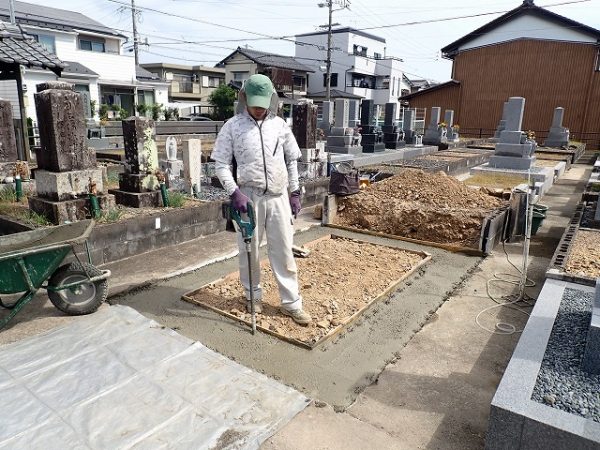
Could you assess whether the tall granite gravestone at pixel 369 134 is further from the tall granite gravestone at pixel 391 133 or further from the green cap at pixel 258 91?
the green cap at pixel 258 91

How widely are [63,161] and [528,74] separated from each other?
28.6 metres

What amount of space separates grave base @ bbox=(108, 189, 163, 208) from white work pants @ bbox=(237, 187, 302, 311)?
10.6 ft

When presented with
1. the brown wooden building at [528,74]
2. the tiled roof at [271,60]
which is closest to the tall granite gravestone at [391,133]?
the brown wooden building at [528,74]

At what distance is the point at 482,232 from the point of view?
577 cm

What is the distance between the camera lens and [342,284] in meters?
4.55

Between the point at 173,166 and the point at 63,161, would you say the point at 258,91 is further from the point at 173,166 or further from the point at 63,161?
the point at 173,166

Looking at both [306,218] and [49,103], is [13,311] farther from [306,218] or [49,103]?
[306,218]

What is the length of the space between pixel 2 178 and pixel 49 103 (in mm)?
2928

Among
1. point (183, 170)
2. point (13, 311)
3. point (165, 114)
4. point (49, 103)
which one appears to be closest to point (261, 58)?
point (165, 114)

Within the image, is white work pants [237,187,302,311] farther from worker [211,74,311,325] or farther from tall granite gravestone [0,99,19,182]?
tall granite gravestone [0,99,19,182]

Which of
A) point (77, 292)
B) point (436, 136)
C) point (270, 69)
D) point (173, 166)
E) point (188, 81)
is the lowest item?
point (77, 292)

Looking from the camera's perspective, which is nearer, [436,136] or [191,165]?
[191,165]

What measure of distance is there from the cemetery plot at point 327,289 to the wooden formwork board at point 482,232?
61 cm

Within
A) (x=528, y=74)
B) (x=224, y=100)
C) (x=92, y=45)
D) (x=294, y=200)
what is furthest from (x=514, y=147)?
(x=92, y=45)
